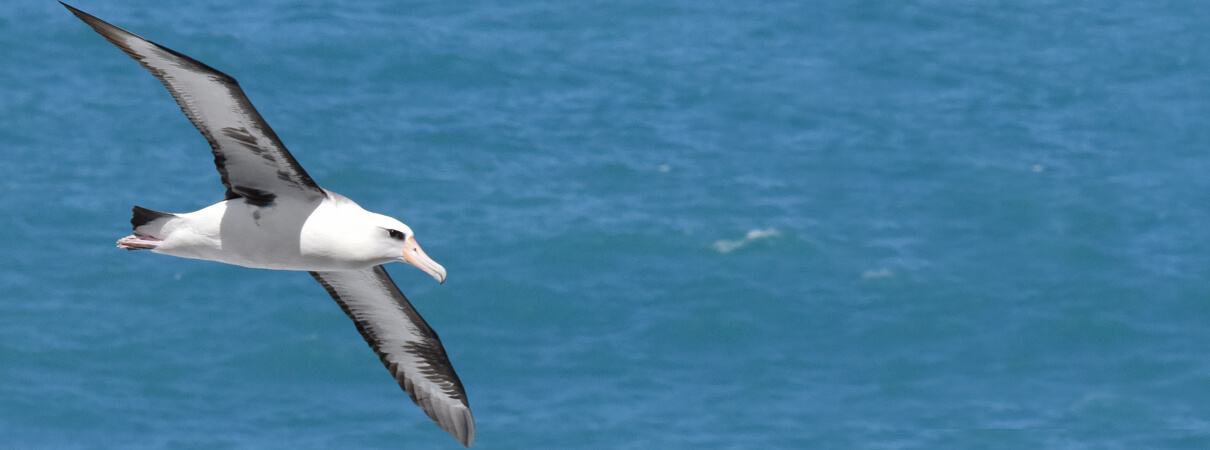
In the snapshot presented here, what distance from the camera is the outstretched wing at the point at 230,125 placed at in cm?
1631

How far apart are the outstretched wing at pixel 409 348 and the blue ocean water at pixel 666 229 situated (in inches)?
1992

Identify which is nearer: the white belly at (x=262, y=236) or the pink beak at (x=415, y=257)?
the pink beak at (x=415, y=257)

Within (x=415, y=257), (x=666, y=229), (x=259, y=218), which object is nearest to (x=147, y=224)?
(x=259, y=218)

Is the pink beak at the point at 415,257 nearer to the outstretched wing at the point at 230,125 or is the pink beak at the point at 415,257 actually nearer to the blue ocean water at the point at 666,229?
the outstretched wing at the point at 230,125

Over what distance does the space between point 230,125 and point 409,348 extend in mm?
5545

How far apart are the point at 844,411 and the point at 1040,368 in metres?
9.62

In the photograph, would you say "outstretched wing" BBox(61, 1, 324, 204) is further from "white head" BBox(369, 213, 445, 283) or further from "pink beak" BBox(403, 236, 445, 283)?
"pink beak" BBox(403, 236, 445, 283)

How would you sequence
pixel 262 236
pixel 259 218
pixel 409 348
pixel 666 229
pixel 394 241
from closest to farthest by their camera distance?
1. pixel 394 241
2. pixel 262 236
3. pixel 259 218
4. pixel 409 348
5. pixel 666 229

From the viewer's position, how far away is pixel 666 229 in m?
81.7

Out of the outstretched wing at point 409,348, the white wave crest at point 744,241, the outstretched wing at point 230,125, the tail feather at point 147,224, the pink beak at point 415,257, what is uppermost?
the outstretched wing at point 230,125

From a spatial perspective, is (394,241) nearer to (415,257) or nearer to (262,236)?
(415,257)

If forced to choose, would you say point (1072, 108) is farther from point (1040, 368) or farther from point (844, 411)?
point (844, 411)

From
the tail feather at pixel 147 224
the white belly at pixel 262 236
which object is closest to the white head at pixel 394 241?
the white belly at pixel 262 236

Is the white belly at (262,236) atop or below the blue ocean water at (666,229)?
atop
